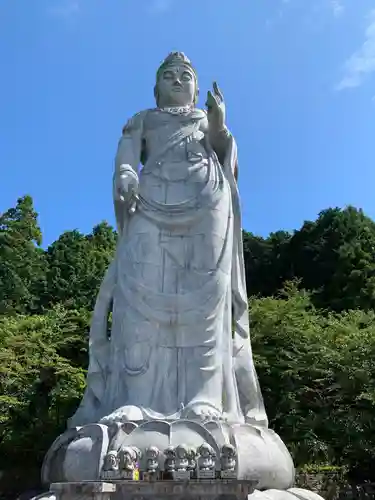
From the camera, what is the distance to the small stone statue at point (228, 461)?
5.29m

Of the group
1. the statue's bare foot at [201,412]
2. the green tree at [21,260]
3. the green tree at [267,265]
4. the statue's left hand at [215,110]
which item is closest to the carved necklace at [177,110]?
the statue's left hand at [215,110]

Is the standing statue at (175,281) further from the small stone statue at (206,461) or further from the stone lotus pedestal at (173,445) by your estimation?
the small stone statue at (206,461)

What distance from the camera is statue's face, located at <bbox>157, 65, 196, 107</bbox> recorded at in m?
7.77

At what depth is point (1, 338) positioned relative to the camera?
621 inches

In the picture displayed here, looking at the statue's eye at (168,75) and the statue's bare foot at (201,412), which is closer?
the statue's bare foot at (201,412)

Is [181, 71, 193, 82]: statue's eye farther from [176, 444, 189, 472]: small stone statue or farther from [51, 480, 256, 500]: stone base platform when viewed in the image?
[51, 480, 256, 500]: stone base platform

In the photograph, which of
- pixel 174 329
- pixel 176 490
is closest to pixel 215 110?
pixel 174 329

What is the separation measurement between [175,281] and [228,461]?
2070 millimetres

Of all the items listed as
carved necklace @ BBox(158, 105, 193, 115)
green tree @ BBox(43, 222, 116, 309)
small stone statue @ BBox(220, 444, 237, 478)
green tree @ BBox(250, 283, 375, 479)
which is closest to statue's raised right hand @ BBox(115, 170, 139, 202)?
carved necklace @ BBox(158, 105, 193, 115)

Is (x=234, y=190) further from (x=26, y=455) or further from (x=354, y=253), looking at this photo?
(x=354, y=253)

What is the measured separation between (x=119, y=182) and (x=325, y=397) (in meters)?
7.56

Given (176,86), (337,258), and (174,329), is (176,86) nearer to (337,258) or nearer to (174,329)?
(174,329)

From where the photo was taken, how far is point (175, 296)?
666cm

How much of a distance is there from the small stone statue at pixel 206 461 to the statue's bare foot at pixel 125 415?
791mm
